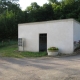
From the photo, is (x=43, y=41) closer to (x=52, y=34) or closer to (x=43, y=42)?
(x=43, y=42)

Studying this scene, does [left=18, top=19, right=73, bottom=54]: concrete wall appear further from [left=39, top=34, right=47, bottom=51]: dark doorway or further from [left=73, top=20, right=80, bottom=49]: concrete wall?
[left=39, top=34, right=47, bottom=51]: dark doorway

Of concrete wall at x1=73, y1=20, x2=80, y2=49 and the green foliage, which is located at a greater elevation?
the green foliage

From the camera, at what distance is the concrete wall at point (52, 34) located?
18203 millimetres

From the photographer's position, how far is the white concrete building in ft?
59.6

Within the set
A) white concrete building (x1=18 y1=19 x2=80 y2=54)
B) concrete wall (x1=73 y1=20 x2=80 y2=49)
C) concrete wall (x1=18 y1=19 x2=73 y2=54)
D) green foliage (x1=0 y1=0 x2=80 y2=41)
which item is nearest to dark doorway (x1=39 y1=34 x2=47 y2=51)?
white concrete building (x1=18 y1=19 x2=80 y2=54)

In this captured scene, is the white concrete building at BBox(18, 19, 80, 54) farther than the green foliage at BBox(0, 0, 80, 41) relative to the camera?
No

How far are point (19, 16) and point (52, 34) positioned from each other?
59.0 ft

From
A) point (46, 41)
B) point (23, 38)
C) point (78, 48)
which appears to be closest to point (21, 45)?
point (23, 38)

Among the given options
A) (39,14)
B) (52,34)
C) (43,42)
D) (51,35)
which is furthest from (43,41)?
(39,14)

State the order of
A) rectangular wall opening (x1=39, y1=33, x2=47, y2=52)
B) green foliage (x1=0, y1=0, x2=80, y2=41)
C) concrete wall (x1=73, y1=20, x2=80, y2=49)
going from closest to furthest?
1. concrete wall (x1=73, y1=20, x2=80, y2=49)
2. rectangular wall opening (x1=39, y1=33, x2=47, y2=52)
3. green foliage (x1=0, y1=0, x2=80, y2=41)

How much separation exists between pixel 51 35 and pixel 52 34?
15 cm

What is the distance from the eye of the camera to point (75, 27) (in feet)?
62.0

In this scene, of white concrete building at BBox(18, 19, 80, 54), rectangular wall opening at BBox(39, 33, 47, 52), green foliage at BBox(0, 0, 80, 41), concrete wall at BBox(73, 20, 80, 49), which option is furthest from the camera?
green foliage at BBox(0, 0, 80, 41)

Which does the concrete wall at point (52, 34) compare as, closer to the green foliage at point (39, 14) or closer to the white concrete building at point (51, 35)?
the white concrete building at point (51, 35)
